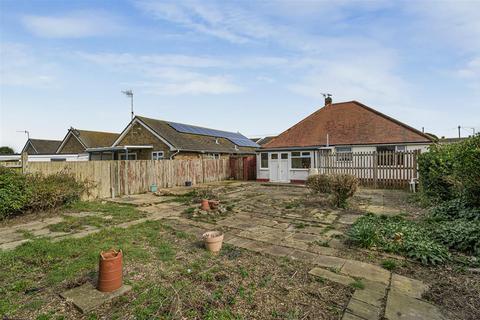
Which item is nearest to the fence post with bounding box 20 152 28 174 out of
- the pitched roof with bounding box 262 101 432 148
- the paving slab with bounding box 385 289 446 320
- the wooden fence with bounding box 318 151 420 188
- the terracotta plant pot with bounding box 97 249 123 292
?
the terracotta plant pot with bounding box 97 249 123 292

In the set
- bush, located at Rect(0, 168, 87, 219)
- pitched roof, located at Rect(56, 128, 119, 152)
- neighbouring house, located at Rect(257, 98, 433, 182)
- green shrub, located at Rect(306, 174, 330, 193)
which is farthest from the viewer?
pitched roof, located at Rect(56, 128, 119, 152)

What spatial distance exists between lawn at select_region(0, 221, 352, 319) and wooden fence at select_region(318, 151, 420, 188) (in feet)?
40.6

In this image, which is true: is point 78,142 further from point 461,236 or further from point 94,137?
point 461,236

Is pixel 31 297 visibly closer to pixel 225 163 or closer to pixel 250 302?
pixel 250 302

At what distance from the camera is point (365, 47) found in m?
9.84

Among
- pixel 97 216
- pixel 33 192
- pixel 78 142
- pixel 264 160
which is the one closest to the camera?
pixel 97 216

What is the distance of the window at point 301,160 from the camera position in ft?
55.0

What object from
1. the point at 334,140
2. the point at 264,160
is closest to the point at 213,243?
the point at 334,140

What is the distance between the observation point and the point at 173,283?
11.2 ft

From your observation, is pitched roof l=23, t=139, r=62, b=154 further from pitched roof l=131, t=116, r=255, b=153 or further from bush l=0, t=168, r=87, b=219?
bush l=0, t=168, r=87, b=219

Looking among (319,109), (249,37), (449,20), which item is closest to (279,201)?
(249,37)

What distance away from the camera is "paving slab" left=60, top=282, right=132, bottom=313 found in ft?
9.43

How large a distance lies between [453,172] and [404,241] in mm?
3764

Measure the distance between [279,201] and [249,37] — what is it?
6.82 m
